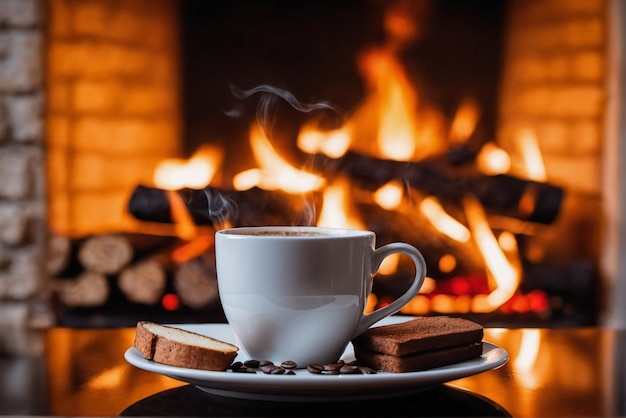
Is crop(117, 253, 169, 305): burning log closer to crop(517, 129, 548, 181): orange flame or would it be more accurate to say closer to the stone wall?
the stone wall

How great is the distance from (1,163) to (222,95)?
0.52 meters

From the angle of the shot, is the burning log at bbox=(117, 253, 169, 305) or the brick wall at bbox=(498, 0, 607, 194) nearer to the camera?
the burning log at bbox=(117, 253, 169, 305)

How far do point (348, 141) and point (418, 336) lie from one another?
147 centimetres

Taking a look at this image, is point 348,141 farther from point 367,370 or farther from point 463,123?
point 367,370

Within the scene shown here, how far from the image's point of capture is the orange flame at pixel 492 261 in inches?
77.0

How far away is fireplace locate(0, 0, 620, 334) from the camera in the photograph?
1.94 m

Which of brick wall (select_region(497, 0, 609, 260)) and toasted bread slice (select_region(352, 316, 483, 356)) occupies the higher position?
brick wall (select_region(497, 0, 609, 260))

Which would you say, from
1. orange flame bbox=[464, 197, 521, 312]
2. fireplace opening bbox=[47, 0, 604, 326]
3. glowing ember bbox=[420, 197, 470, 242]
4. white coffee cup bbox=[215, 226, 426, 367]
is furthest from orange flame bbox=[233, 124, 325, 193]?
white coffee cup bbox=[215, 226, 426, 367]

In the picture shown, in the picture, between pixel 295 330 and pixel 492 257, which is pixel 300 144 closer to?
pixel 492 257

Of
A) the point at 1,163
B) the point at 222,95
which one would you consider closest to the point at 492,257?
the point at 222,95

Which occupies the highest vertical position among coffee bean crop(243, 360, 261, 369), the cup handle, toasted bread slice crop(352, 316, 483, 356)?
the cup handle

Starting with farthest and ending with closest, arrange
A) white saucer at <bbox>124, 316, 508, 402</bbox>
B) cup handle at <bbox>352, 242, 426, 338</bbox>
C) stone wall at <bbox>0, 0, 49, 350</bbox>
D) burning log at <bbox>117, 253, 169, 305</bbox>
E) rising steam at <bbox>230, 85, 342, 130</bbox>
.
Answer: rising steam at <bbox>230, 85, 342, 130</bbox>
burning log at <bbox>117, 253, 169, 305</bbox>
stone wall at <bbox>0, 0, 49, 350</bbox>
cup handle at <bbox>352, 242, 426, 338</bbox>
white saucer at <bbox>124, 316, 508, 402</bbox>

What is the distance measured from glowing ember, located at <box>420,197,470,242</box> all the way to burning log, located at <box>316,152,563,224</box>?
0.03 meters

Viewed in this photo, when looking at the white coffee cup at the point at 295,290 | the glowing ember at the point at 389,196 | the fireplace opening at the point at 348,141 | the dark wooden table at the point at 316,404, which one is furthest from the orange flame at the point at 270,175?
the white coffee cup at the point at 295,290
